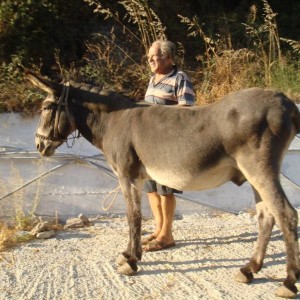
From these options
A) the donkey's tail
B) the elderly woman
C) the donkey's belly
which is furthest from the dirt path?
the donkey's tail

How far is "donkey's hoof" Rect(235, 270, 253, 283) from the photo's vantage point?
4.43 meters

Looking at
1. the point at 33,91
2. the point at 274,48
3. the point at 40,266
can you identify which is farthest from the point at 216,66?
the point at 40,266

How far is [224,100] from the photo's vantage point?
13.8 ft

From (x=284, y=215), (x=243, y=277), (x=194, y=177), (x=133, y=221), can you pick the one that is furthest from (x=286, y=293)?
(x=133, y=221)

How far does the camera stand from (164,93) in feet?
16.7

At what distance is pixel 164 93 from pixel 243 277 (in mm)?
1895

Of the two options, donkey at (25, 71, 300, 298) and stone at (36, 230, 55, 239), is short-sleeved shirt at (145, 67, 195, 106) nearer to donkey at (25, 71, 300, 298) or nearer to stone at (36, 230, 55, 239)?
donkey at (25, 71, 300, 298)

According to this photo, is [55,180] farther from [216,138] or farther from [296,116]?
[296,116]

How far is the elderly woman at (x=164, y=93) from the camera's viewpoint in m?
5.02

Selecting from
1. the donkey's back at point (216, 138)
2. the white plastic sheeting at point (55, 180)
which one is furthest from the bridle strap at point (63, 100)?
the white plastic sheeting at point (55, 180)

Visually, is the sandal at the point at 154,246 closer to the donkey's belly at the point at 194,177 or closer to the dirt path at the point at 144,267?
the dirt path at the point at 144,267

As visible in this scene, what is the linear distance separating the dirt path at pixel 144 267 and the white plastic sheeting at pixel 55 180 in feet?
1.42

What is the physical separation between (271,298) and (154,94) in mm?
2219

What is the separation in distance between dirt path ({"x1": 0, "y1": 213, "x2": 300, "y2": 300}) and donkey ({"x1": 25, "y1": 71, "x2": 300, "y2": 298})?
0.69ft
